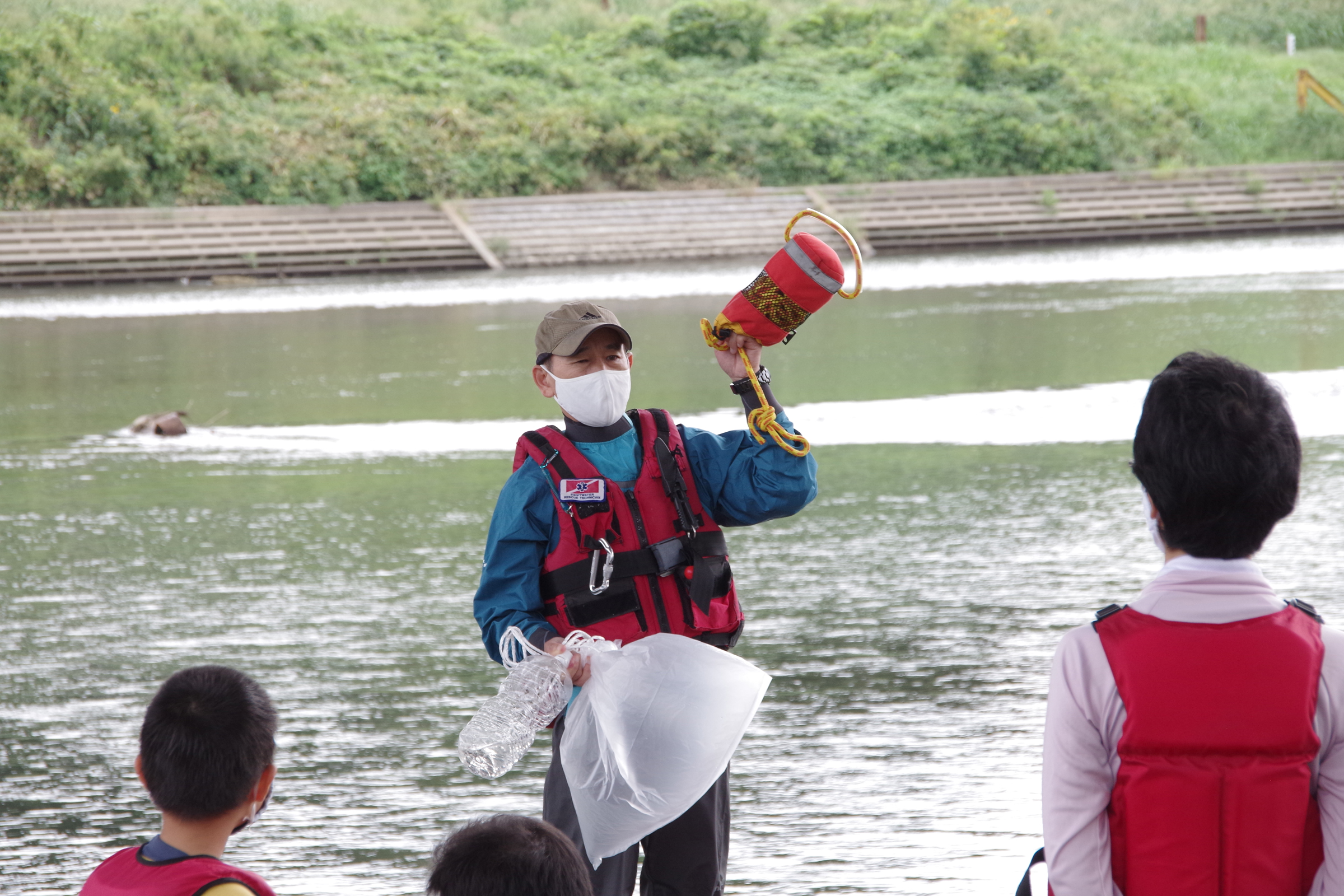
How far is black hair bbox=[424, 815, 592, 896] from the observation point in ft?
6.06

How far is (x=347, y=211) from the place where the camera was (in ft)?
91.2

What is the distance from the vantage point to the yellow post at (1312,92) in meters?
35.2

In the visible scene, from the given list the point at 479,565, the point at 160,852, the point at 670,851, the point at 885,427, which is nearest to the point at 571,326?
the point at 670,851

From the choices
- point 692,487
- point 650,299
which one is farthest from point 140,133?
point 692,487

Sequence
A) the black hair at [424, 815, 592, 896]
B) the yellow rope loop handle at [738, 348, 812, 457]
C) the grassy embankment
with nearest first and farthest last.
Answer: the black hair at [424, 815, 592, 896] → the yellow rope loop handle at [738, 348, 812, 457] → the grassy embankment

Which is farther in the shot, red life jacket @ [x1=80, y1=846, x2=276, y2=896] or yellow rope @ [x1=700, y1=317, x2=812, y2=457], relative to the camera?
yellow rope @ [x1=700, y1=317, x2=812, y2=457]

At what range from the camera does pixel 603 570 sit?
114 inches

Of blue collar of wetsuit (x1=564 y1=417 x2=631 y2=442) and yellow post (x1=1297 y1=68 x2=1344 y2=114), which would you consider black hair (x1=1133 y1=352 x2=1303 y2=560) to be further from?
yellow post (x1=1297 y1=68 x2=1344 y2=114)

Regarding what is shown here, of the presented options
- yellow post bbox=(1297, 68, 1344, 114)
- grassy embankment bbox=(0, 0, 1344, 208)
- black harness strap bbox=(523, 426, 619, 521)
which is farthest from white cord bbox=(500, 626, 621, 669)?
yellow post bbox=(1297, 68, 1344, 114)

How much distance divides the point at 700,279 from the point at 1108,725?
819 inches

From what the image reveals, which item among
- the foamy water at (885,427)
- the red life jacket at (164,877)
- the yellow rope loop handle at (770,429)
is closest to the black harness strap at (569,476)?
the yellow rope loop handle at (770,429)

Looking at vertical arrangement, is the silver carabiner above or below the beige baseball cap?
below

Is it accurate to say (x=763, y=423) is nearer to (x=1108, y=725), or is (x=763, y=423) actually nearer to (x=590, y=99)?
(x=1108, y=725)

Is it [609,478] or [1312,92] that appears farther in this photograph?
[1312,92]
